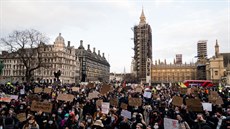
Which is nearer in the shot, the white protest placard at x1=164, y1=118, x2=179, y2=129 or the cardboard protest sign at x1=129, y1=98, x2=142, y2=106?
the white protest placard at x1=164, y1=118, x2=179, y2=129

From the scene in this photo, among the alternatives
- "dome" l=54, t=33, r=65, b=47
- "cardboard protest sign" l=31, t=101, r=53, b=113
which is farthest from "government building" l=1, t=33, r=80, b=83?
"cardboard protest sign" l=31, t=101, r=53, b=113

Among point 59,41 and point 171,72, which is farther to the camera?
point 171,72

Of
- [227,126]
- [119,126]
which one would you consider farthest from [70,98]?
[227,126]

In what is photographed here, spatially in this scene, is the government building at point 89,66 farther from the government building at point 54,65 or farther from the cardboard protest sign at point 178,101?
the cardboard protest sign at point 178,101

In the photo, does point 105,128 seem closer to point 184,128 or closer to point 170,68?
point 184,128

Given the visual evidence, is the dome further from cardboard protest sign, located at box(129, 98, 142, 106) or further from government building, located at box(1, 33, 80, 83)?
cardboard protest sign, located at box(129, 98, 142, 106)

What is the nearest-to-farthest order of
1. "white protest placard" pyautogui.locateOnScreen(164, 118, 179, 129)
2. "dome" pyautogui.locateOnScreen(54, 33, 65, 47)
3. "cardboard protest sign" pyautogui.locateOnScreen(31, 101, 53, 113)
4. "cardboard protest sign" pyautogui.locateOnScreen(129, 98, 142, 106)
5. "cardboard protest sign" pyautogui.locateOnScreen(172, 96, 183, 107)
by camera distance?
"white protest placard" pyautogui.locateOnScreen(164, 118, 179, 129)
"cardboard protest sign" pyautogui.locateOnScreen(31, 101, 53, 113)
"cardboard protest sign" pyautogui.locateOnScreen(129, 98, 142, 106)
"cardboard protest sign" pyautogui.locateOnScreen(172, 96, 183, 107)
"dome" pyautogui.locateOnScreen(54, 33, 65, 47)

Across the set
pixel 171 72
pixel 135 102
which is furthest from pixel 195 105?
pixel 171 72

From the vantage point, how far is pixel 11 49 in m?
44.5

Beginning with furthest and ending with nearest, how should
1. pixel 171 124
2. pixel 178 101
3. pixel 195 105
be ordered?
pixel 178 101 → pixel 195 105 → pixel 171 124

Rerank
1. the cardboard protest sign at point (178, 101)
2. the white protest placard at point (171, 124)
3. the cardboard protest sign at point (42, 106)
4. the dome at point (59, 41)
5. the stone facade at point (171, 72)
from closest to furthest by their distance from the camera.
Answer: the white protest placard at point (171, 124)
the cardboard protest sign at point (42, 106)
the cardboard protest sign at point (178, 101)
the dome at point (59, 41)
the stone facade at point (171, 72)

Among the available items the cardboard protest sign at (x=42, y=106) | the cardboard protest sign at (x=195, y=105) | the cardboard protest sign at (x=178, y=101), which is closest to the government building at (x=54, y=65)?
the cardboard protest sign at (x=42, y=106)

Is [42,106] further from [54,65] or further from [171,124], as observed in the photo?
[54,65]

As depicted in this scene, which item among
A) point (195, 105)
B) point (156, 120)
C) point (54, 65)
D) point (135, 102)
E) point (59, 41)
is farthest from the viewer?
point (54, 65)
